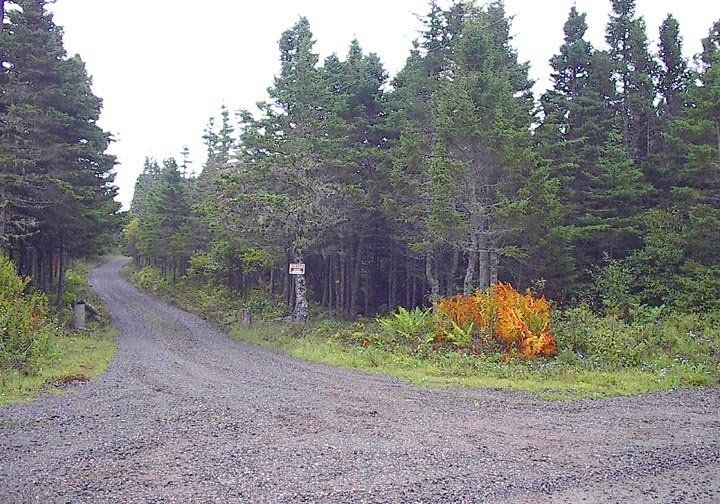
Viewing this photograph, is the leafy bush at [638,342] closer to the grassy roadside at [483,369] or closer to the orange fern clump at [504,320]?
the grassy roadside at [483,369]

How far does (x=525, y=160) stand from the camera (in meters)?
20.2

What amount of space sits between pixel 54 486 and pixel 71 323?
847 inches

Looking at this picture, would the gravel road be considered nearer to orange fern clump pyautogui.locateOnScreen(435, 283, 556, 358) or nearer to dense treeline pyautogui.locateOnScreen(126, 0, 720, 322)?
orange fern clump pyautogui.locateOnScreen(435, 283, 556, 358)

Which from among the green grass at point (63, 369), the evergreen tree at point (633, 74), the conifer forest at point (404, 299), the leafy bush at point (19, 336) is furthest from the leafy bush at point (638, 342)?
the evergreen tree at point (633, 74)

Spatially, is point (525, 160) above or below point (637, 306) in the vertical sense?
above

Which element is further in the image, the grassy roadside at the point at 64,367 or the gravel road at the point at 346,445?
the grassy roadside at the point at 64,367

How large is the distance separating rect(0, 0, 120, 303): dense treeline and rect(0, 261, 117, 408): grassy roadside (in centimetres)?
414

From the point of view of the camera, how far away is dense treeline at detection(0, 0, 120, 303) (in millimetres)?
21344

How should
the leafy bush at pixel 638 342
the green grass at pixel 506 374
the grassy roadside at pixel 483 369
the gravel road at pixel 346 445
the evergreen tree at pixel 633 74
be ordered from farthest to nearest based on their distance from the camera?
1. the evergreen tree at pixel 633 74
2. the leafy bush at pixel 638 342
3. the grassy roadside at pixel 483 369
4. the green grass at pixel 506 374
5. the gravel road at pixel 346 445

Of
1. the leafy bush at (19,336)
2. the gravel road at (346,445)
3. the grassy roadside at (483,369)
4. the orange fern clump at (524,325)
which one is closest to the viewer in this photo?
the gravel road at (346,445)

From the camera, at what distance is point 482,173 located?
21141 millimetres

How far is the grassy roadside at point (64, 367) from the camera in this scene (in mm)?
11773

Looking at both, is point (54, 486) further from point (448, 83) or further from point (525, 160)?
point (448, 83)

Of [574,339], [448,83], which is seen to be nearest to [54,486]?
[574,339]
